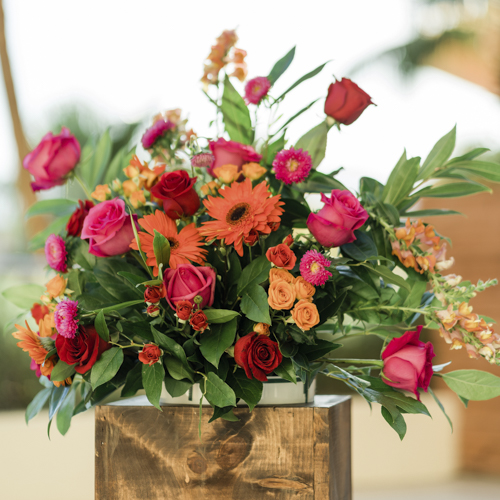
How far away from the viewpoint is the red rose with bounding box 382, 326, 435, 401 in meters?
0.54

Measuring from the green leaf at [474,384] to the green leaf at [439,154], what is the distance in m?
0.26

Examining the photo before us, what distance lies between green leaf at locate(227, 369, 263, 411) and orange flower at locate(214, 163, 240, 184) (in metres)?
0.22

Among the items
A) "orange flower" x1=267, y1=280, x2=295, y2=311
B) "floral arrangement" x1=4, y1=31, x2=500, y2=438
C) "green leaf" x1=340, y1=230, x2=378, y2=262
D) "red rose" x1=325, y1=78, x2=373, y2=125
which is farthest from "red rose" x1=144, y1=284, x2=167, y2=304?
"red rose" x1=325, y1=78, x2=373, y2=125

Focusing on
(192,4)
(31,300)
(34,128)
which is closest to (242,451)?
(31,300)

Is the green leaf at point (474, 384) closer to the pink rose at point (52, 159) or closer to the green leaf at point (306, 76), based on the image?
the green leaf at point (306, 76)

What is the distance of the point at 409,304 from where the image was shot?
640 millimetres

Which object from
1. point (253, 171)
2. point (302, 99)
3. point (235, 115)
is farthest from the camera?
→ point (302, 99)

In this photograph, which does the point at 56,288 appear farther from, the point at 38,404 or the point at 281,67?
the point at 281,67

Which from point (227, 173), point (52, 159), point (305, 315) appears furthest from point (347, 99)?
point (52, 159)

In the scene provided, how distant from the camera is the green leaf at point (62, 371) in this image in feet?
1.87

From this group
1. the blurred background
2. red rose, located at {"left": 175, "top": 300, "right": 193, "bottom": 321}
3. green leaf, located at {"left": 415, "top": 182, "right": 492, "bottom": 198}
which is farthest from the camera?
the blurred background

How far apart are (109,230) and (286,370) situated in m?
0.24

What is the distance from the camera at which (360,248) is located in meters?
0.60

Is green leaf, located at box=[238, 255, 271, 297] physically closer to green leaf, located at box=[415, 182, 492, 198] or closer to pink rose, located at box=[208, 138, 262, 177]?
pink rose, located at box=[208, 138, 262, 177]
